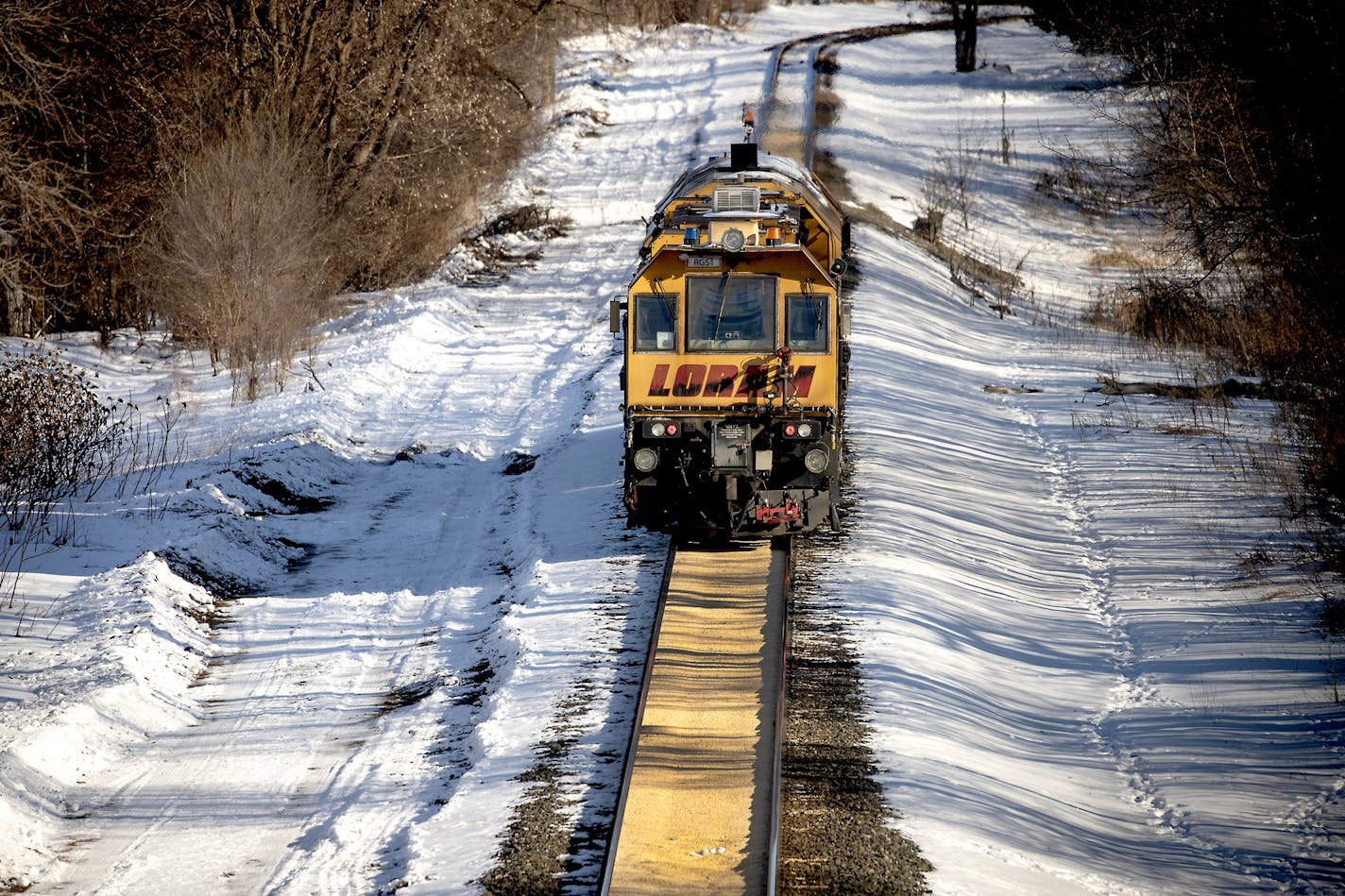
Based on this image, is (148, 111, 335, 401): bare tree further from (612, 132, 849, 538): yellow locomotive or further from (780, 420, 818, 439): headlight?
(780, 420, 818, 439): headlight

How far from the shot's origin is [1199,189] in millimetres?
19203

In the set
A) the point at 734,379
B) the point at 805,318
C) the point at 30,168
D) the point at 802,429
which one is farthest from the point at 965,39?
the point at 802,429

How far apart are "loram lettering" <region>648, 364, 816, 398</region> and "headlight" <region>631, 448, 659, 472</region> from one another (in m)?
0.59

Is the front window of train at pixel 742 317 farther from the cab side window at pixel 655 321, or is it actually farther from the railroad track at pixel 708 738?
the railroad track at pixel 708 738

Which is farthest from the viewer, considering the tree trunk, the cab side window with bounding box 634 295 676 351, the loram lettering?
the tree trunk

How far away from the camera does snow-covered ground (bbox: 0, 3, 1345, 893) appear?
29.1ft

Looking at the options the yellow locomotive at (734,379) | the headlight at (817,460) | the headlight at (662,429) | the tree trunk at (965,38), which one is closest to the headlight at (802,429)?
the yellow locomotive at (734,379)

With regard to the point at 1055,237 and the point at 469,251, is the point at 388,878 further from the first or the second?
the point at 1055,237

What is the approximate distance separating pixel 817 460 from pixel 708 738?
4.01 m

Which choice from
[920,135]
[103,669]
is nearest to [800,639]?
[103,669]

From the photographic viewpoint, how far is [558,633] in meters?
12.0

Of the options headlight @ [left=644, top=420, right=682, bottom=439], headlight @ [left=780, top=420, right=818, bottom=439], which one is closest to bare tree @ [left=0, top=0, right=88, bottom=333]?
headlight @ [left=644, top=420, right=682, bottom=439]

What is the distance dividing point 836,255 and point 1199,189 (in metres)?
7.65

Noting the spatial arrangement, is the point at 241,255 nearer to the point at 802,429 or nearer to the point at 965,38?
the point at 802,429
